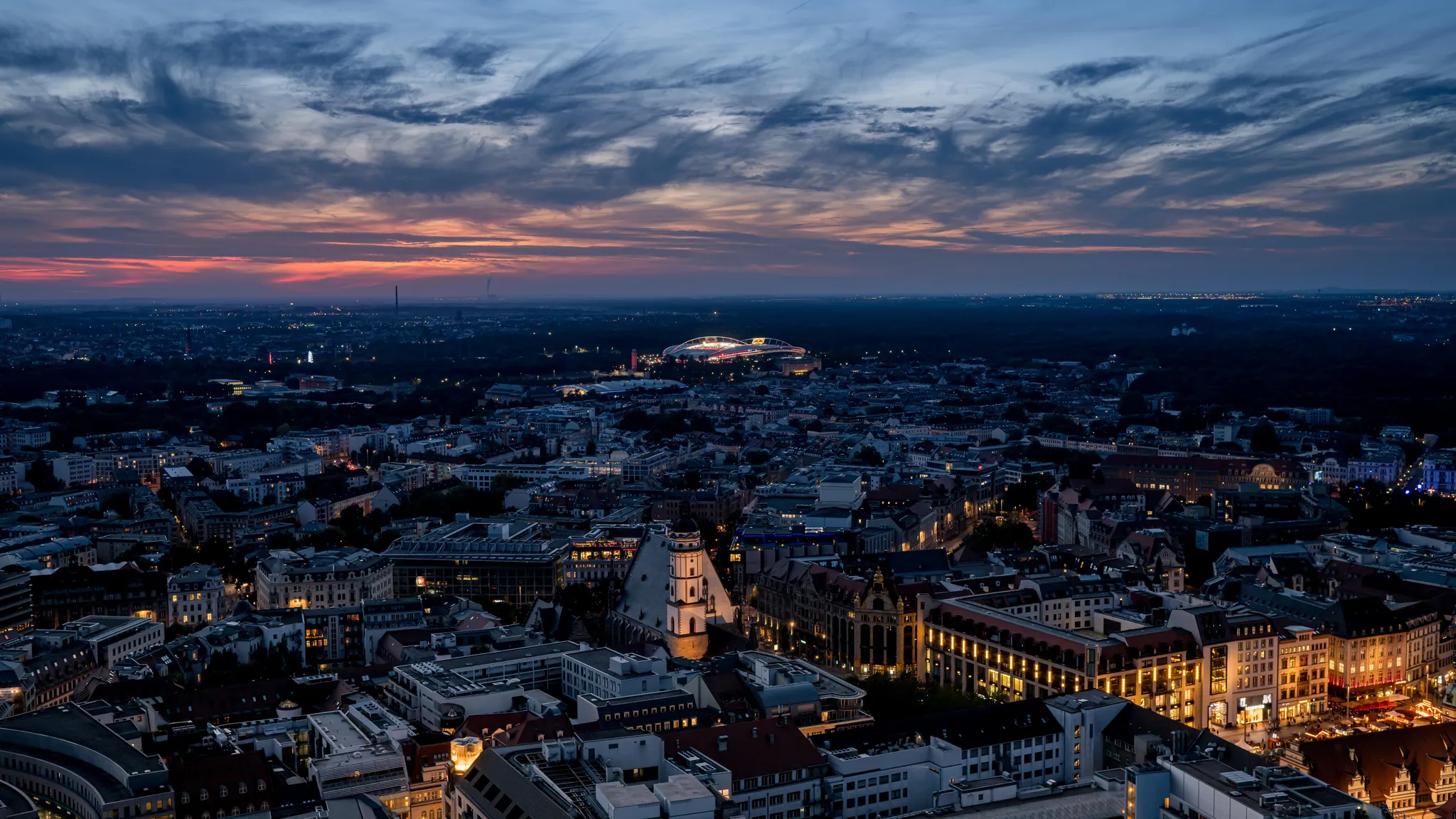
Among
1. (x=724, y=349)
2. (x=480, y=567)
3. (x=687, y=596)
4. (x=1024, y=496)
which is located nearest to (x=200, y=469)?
(x=480, y=567)

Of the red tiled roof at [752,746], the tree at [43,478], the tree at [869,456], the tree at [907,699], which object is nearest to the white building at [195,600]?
the tree at [907,699]

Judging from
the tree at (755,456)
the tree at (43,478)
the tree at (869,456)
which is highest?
the tree at (869,456)

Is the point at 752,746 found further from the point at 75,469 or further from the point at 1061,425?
the point at 1061,425

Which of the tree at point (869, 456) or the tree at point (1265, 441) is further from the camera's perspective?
the tree at point (1265, 441)

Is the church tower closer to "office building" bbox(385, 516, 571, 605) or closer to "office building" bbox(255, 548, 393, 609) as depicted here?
"office building" bbox(385, 516, 571, 605)

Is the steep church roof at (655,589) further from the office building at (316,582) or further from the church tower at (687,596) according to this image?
the office building at (316,582)

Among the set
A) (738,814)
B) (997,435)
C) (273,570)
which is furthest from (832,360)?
(738,814)
